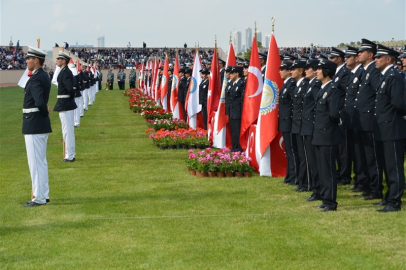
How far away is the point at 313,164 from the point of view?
33.6 ft

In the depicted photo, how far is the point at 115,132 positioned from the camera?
2253 centimetres

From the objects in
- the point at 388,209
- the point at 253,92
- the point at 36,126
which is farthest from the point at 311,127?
the point at 36,126

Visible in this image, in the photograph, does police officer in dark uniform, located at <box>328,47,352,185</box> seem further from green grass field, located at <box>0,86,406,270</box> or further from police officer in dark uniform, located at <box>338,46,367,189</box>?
green grass field, located at <box>0,86,406,270</box>

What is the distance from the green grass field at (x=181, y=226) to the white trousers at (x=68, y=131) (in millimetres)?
1410

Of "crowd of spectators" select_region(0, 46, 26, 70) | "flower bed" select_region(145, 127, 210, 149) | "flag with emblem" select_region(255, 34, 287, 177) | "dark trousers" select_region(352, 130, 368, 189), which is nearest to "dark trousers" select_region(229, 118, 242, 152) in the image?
"flower bed" select_region(145, 127, 210, 149)

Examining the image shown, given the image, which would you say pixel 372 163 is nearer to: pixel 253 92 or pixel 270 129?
pixel 270 129

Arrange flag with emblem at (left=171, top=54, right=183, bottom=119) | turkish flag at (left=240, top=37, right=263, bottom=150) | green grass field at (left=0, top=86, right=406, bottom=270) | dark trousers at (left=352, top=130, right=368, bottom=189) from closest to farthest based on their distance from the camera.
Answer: green grass field at (left=0, top=86, right=406, bottom=270) < dark trousers at (left=352, top=130, right=368, bottom=189) < turkish flag at (left=240, top=37, right=263, bottom=150) < flag with emblem at (left=171, top=54, right=183, bottom=119)

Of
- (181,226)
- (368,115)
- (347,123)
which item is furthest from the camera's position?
(347,123)

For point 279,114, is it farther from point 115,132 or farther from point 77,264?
point 115,132

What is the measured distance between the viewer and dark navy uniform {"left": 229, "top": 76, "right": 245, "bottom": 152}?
1515 cm

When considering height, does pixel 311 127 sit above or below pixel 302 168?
above

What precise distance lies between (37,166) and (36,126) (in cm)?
63

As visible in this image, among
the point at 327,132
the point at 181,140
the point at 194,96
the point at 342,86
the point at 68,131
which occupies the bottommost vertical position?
the point at 181,140

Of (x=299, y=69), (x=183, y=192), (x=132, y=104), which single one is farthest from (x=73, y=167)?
(x=132, y=104)
